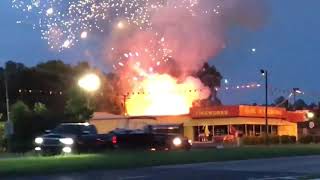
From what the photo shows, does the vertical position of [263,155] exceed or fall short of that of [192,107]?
it falls short

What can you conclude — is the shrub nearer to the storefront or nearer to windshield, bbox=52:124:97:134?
the storefront

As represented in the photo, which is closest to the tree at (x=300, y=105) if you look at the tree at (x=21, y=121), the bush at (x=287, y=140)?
the bush at (x=287, y=140)

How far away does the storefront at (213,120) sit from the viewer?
261ft

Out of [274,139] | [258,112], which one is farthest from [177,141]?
[258,112]

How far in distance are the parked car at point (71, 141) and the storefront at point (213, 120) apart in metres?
40.1

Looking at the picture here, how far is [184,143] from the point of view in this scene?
43156mm

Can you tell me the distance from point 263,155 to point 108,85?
→ 61.2 m

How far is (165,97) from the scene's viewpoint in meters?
83.0

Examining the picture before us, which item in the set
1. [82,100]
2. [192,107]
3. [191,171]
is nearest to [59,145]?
[191,171]

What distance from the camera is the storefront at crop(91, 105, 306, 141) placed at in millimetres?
79625

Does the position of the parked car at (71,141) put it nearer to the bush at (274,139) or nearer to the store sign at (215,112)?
the bush at (274,139)

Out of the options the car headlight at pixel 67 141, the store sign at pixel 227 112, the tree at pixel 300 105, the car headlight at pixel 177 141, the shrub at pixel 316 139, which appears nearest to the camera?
the car headlight at pixel 67 141

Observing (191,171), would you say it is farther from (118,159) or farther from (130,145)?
(130,145)

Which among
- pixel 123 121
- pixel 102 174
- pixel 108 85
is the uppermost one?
pixel 108 85
